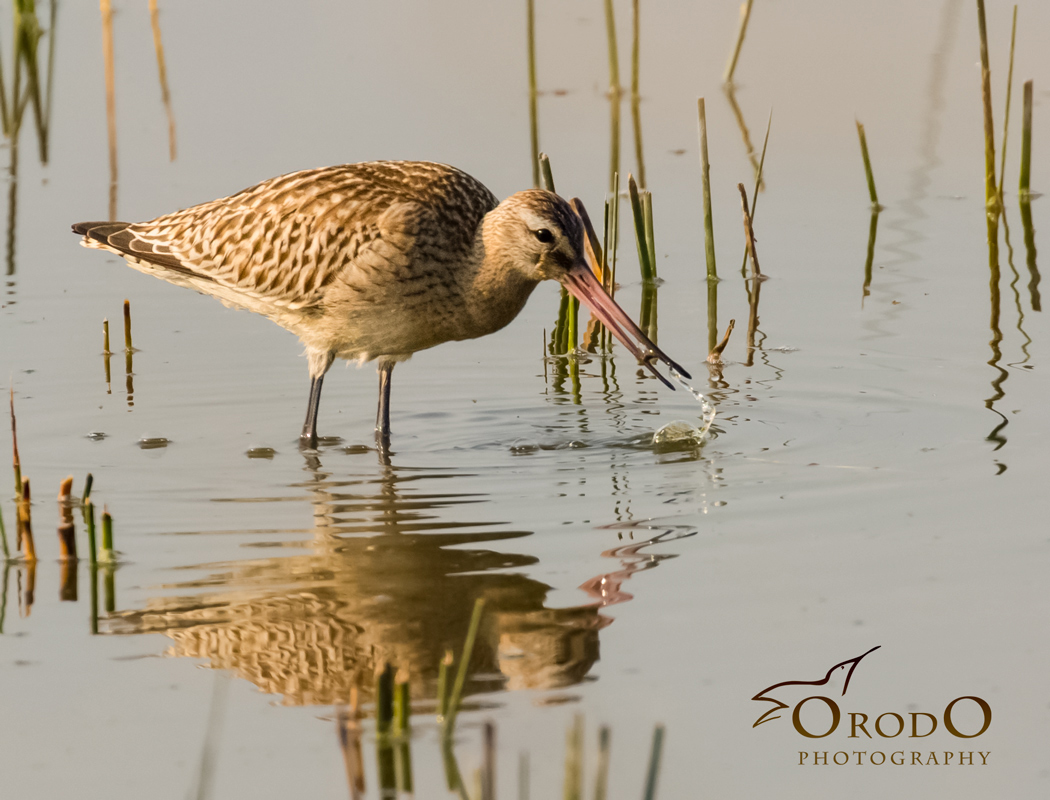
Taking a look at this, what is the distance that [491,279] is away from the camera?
7035mm

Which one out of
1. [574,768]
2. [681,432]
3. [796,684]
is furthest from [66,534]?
[681,432]

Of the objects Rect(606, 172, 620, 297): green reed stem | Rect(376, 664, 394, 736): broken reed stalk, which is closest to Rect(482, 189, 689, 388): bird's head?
Rect(606, 172, 620, 297): green reed stem

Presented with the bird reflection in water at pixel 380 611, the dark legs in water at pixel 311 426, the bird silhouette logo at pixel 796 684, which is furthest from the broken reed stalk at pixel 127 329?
the bird silhouette logo at pixel 796 684

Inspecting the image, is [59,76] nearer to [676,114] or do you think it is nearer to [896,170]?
[676,114]

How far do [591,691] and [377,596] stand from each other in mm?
1038

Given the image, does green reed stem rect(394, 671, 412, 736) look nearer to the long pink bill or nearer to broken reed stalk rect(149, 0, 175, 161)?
the long pink bill

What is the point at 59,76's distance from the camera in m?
13.8

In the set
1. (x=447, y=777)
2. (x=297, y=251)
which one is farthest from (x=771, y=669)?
(x=297, y=251)

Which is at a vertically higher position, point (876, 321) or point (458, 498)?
point (876, 321)

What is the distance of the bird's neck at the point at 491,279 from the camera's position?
7.01 metres

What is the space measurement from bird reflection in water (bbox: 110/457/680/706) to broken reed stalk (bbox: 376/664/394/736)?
572 millimetres

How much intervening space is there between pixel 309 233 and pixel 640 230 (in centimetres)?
230

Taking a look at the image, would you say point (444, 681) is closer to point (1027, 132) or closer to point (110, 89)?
point (1027, 132)

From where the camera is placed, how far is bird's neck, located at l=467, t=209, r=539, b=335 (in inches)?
276
